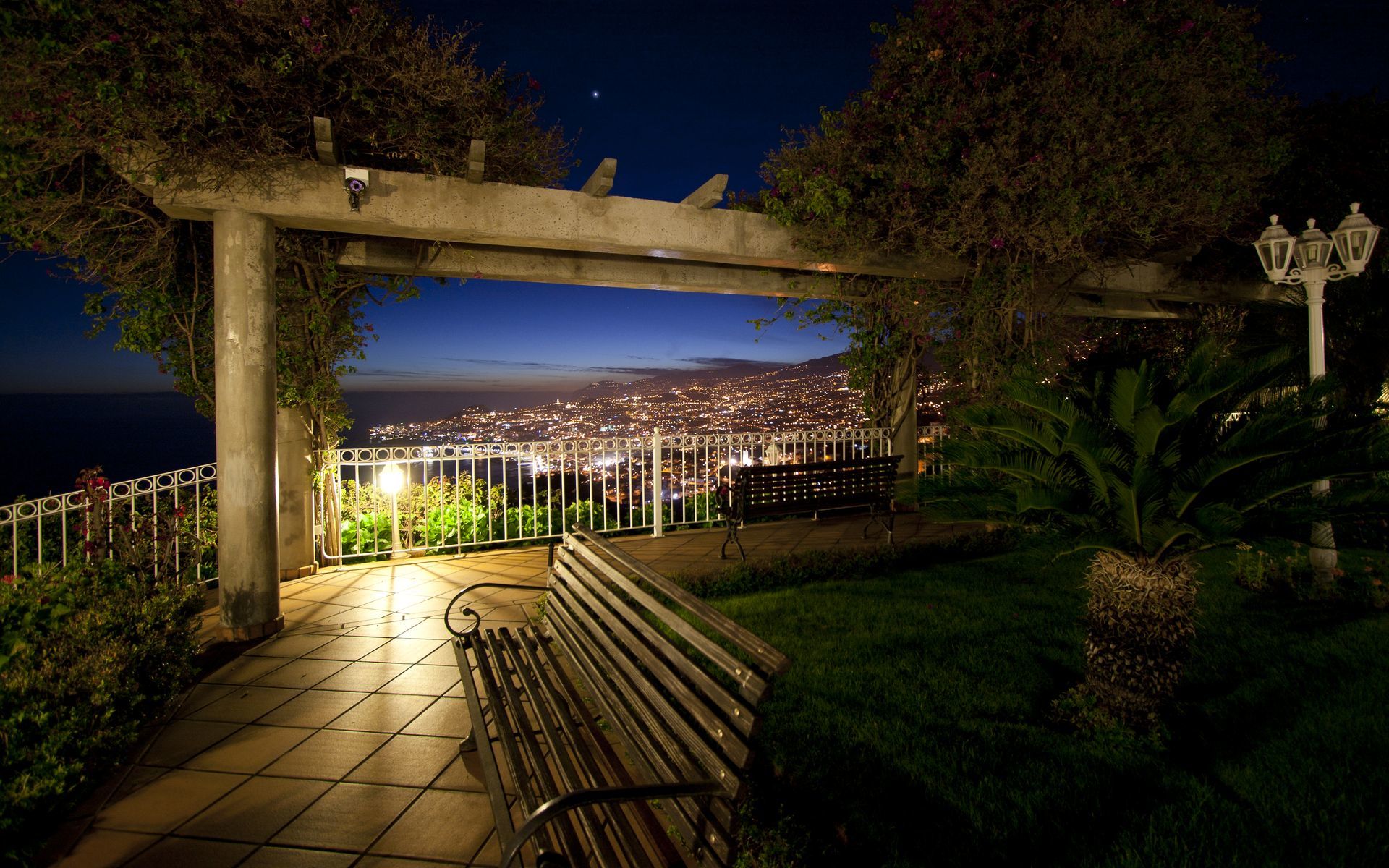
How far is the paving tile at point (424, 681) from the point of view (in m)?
3.66

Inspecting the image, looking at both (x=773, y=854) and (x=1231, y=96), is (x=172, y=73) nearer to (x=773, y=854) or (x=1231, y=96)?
(x=773, y=854)

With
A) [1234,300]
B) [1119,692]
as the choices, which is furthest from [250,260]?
[1234,300]

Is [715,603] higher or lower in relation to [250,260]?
lower

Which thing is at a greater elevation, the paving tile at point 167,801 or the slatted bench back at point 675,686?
the slatted bench back at point 675,686

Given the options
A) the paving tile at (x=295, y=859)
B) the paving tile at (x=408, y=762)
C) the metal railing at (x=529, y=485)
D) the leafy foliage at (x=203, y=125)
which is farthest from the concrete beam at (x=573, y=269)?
the paving tile at (x=295, y=859)

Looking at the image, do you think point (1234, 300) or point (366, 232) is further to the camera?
point (1234, 300)

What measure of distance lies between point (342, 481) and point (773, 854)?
6200 millimetres

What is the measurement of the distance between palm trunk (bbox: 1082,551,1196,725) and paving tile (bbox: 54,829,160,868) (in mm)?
3915

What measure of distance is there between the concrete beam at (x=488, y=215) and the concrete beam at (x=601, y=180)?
9 centimetres

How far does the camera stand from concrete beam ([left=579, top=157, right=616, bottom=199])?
511 cm

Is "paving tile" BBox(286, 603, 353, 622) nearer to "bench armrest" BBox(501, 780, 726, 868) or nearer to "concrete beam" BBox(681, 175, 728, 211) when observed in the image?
"bench armrest" BBox(501, 780, 726, 868)

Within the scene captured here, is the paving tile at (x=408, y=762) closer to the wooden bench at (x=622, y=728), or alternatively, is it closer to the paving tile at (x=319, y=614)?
the wooden bench at (x=622, y=728)

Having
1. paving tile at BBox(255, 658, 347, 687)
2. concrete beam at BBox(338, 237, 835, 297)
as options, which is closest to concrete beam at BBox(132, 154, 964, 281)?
concrete beam at BBox(338, 237, 835, 297)

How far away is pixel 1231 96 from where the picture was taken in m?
6.50
